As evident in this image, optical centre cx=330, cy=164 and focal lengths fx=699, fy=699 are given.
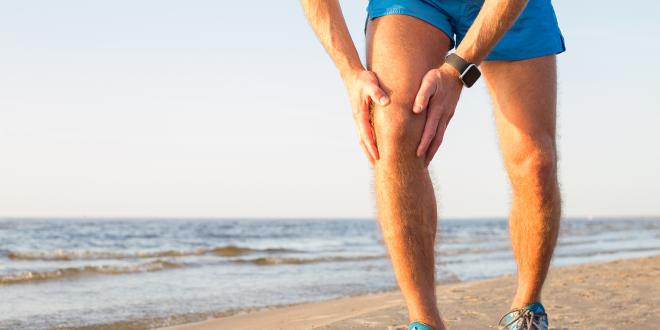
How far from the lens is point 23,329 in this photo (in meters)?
5.32

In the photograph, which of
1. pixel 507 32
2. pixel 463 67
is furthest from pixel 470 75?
pixel 507 32

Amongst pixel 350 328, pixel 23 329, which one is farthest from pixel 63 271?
pixel 350 328

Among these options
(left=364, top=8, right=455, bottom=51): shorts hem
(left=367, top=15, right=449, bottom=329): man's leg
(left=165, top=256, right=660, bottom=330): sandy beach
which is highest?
(left=364, top=8, right=455, bottom=51): shorts hem

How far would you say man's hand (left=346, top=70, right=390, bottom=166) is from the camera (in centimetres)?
220

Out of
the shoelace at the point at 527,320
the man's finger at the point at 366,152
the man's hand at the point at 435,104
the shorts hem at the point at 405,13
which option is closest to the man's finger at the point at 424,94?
the man's hand at the point at 435,104

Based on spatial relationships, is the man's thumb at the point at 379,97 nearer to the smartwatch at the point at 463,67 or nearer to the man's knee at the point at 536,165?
the smartwatch at the point at 463,67

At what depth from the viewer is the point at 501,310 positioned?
→ 420 centimetres

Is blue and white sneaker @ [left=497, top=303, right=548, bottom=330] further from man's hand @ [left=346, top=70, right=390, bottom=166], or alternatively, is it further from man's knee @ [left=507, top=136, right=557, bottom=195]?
man's hand @ [left=346, top=70, right=390, bottom=166]

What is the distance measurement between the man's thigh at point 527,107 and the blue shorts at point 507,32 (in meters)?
0.05

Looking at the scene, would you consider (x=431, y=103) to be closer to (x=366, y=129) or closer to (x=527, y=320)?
(x=366, y=129)

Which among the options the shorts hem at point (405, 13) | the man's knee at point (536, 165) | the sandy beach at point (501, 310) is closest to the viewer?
the shorts hem at point (405, 13)

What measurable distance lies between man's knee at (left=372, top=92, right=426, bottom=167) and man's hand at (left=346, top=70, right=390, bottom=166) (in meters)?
0.04

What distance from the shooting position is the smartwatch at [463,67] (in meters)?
2.26

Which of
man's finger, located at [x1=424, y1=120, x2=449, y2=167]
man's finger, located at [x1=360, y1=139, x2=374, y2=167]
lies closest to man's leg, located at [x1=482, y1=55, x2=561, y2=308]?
man's finger, located at [x1=424, y1=120, x2=449, y2=167]
